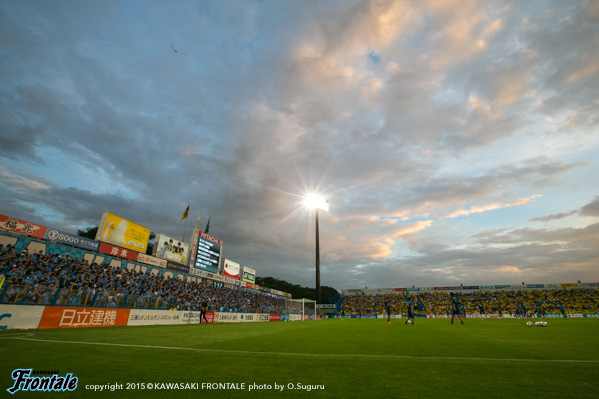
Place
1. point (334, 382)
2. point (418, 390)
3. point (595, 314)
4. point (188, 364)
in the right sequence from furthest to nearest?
point (595, 314)
point (188, 364)
point (334, 382)
point (418, 390)

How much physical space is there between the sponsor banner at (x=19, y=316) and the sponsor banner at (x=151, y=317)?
19.9ft

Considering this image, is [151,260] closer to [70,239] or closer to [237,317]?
[70,239]

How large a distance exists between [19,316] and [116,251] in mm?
17592

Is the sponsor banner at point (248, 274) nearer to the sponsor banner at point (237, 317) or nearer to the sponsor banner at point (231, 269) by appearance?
the sponsor banner at point (231, 269)

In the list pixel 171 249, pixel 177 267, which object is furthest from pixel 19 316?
pixel 171 249

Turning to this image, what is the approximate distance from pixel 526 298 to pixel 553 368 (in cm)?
7802

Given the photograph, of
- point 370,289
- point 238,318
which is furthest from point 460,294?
point 238,318

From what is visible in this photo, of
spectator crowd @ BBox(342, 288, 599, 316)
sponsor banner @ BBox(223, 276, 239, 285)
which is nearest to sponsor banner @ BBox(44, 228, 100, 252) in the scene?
sponsor banner @ BBox(223, 276, 239, 285)

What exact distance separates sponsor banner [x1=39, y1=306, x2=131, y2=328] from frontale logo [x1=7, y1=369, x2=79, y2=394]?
13.8 m

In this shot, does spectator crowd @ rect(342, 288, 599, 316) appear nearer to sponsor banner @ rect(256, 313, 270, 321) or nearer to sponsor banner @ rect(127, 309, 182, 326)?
sponsor banner @ rect(256, 313, 270, 321)

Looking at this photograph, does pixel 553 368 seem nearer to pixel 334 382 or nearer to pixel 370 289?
pixel 334 382

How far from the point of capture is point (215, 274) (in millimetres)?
44125

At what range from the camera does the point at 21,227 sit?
916 inches

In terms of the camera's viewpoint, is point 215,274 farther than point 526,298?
No
